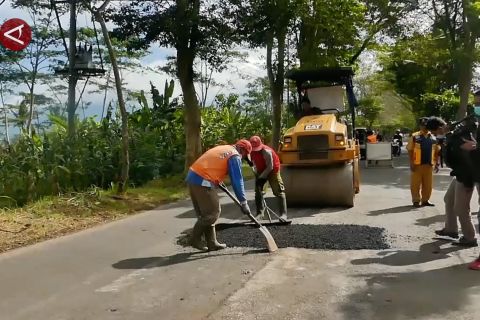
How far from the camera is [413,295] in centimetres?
548

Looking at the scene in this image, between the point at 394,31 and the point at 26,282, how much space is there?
24.5m

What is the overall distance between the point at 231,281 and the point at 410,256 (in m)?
2.32

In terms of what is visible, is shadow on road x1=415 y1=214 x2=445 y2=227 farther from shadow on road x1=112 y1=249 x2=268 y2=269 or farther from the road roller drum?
shadow on road x1=112 y1=249 x2=268 y2=269

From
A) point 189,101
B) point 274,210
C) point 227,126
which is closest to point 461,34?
point 227,126

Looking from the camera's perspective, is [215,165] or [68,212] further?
[68,212]

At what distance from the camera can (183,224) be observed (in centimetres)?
984

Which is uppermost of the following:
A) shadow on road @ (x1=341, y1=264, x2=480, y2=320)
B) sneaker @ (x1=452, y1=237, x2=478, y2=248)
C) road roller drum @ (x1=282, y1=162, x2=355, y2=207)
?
road roller drum @ (x1=282, y1=162, x2=355, y2=207)

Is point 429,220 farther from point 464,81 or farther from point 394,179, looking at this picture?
point 464,81

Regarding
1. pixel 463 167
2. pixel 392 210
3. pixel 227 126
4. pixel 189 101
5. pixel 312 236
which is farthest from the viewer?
pixel 227 126

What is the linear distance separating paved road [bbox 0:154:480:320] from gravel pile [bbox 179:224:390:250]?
248 mm

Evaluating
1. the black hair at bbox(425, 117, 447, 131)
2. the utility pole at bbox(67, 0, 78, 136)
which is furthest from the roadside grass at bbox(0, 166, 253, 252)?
the black hair at bbox(425, 117, 447, 131)

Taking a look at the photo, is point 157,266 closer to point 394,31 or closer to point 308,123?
point 308,123

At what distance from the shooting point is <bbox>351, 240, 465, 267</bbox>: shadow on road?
6.76 m

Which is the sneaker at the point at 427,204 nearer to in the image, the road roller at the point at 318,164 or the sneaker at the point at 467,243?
the road roller at the point at 318,164
